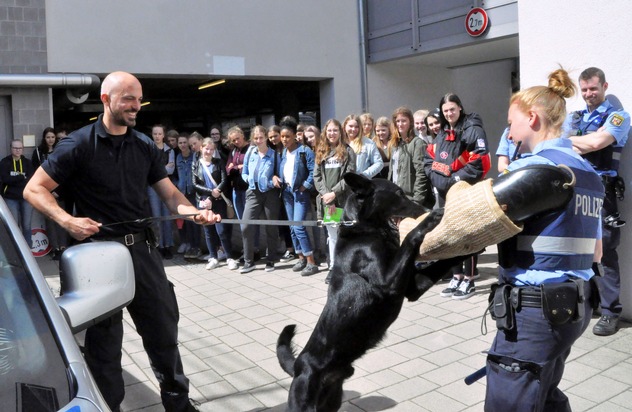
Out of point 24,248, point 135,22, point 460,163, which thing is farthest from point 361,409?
point 135,22

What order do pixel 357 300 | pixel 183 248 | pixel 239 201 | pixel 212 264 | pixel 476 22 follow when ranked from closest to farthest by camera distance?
1. pixel 357 300
2. pixel 212 264
3. pixel 239 201
4. pixel 183 248
5. pixel 476 22

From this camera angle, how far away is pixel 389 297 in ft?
9.01

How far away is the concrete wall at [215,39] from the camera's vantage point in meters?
10.0

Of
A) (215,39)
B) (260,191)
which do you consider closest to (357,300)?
(260,191)

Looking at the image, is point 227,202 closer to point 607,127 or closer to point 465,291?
point 465,291

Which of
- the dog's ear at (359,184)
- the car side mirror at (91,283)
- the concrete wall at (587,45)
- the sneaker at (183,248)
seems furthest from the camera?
the sneaker at (183,248)

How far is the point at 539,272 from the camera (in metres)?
2.23

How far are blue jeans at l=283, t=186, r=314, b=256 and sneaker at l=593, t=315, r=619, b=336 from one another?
3.92 meters

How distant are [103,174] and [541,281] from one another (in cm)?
242

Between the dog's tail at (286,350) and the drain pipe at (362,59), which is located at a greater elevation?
the drain pipe at (362,59)

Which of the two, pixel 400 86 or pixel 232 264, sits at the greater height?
pixel 400 86

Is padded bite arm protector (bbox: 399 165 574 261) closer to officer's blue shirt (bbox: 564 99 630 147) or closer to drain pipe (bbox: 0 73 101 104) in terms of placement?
officer's blue shirt (bbox: 564 99 630 147)

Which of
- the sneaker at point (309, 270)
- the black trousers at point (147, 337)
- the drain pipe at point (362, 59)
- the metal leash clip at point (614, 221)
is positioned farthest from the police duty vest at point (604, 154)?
the drain pipe at point (362, 59)

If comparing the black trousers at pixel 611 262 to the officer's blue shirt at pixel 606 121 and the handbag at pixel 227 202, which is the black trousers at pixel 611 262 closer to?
the officer's blue shirt at pixel 606 121
